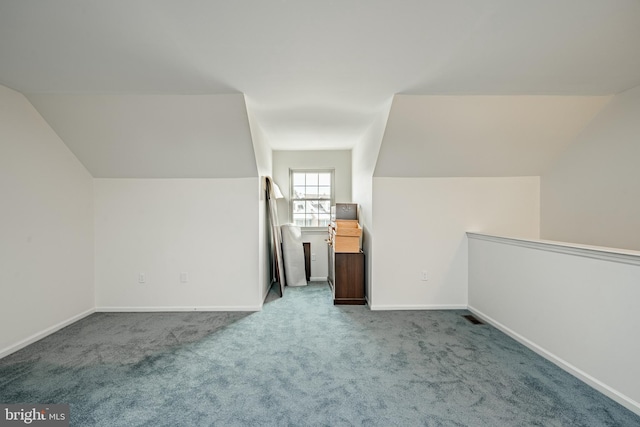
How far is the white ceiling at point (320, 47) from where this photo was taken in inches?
60.1

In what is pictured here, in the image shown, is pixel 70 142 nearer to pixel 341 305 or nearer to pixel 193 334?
pixel 193 334

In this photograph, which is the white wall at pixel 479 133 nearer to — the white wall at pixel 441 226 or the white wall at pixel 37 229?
the white wall at pixel 441 226

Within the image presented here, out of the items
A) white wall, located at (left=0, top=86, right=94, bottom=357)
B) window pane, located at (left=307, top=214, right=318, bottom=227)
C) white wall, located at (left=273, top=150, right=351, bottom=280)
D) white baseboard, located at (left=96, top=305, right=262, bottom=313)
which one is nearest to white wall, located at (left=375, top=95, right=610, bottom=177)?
white wall, located at (left=273, top=150, right=351, bottom=280)

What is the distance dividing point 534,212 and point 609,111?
1.25 metres

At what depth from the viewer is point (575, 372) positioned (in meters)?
2.06

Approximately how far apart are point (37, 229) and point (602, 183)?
215 inches

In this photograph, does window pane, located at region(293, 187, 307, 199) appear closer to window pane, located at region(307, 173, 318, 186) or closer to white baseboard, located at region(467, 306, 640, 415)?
window pane, located at region(307, 173, 318, 186)

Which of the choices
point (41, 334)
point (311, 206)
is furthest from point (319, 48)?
point (41, 334)

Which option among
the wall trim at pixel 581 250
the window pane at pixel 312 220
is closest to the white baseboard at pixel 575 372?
the wall trim at pixel 581 250

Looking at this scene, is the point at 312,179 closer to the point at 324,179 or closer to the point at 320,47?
the point at 324,179

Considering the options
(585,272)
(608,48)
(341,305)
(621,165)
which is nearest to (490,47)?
(608,48)

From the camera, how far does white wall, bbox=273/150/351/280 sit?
482cm

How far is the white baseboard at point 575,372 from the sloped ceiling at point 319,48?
88.7 inches
